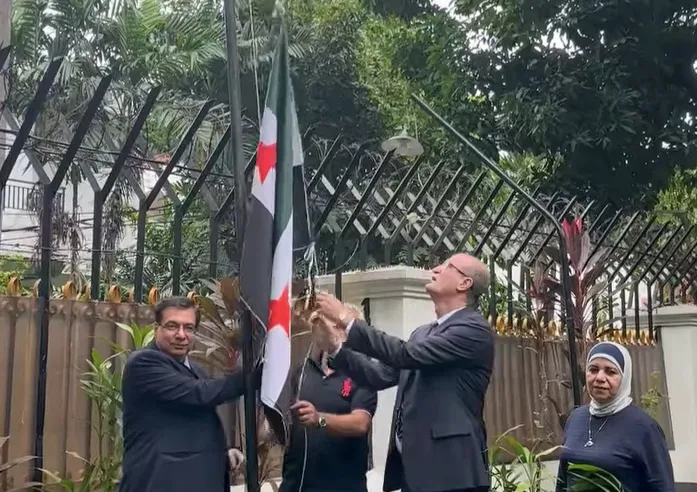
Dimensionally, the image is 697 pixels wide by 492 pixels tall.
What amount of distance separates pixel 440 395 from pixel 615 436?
27.4 inches

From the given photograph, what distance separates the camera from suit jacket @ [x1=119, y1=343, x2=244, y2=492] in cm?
285

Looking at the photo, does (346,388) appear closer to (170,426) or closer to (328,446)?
(328,446)

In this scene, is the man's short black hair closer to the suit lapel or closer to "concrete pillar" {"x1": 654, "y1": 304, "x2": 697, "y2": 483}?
the suit lapel

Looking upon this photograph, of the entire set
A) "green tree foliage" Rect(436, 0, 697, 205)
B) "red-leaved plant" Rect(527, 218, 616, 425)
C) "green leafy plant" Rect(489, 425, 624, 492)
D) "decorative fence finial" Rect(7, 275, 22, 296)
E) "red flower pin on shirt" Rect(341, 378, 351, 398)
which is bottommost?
"green leafy plant" Rect(489, 425, 624, 492)

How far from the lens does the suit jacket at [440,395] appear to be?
3.02 m

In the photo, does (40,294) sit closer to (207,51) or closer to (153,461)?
(153,461)

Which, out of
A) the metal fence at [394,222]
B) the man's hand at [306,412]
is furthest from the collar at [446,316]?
the metal fence at [394,222]

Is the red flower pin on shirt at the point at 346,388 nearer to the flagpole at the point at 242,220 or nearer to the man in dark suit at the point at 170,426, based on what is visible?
the man in dark suit at the point at 170,426

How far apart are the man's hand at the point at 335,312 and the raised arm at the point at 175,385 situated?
36 cm

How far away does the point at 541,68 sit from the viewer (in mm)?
9305

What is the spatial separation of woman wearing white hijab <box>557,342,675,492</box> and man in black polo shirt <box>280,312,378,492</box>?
80cm

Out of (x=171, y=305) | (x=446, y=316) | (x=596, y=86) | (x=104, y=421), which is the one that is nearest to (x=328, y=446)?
(x=446, y=316)

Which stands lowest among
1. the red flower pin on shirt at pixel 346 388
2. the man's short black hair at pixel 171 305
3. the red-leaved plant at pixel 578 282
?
the red flower pin on shirt at pixel 346 388

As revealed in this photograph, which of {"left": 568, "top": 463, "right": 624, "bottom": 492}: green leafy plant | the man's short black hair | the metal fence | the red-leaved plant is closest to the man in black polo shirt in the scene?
the man's short black hair
